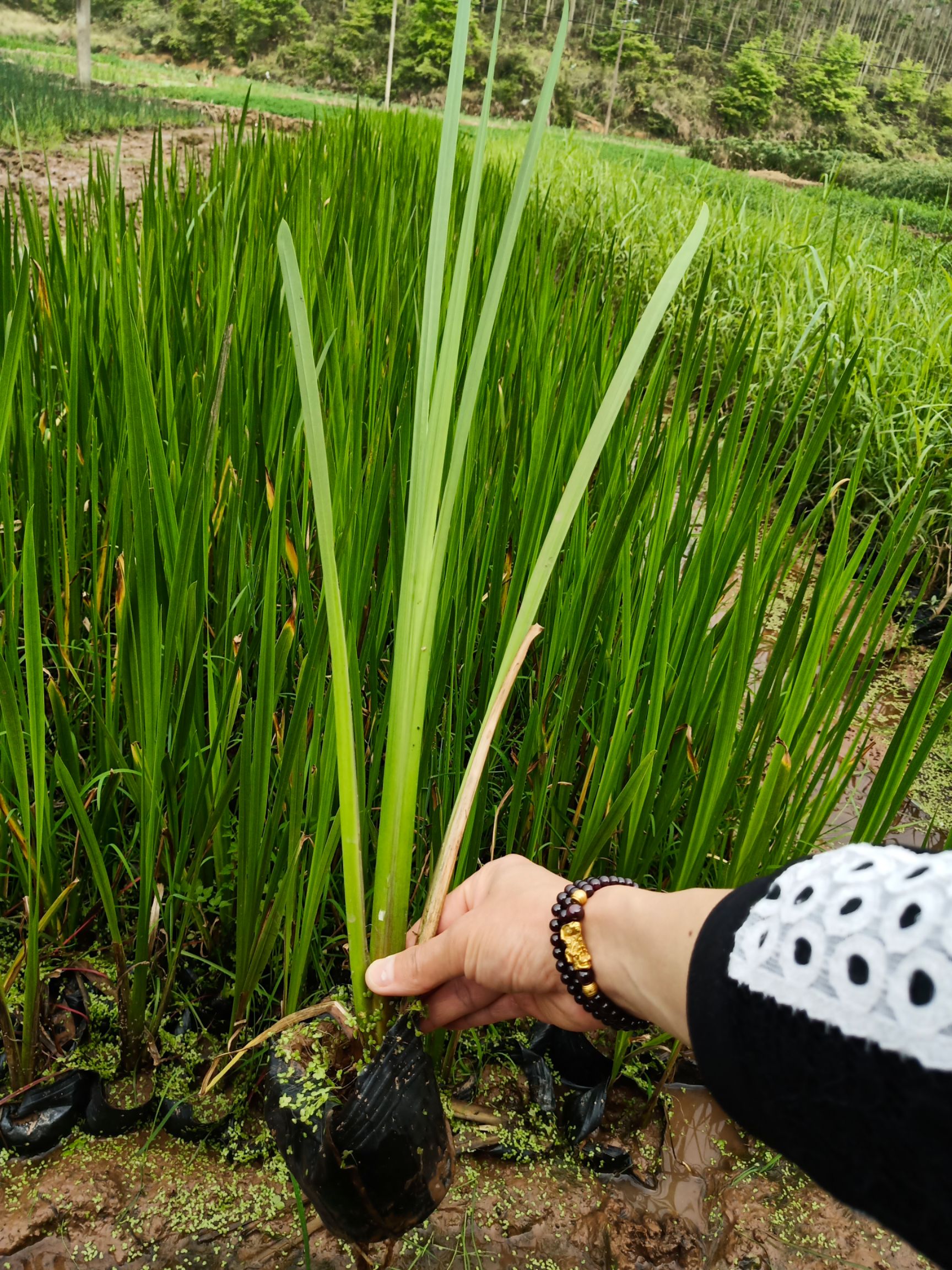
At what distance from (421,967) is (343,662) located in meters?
0.26

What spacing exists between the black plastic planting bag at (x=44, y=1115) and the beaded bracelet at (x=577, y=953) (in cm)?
54

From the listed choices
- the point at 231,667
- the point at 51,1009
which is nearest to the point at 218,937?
the point at 51,1009

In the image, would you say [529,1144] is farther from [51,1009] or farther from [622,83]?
[622,83]

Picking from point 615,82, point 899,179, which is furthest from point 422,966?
point 615,82

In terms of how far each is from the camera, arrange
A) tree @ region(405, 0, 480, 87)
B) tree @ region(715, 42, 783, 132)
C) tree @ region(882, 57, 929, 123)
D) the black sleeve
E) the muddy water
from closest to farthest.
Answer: the black sleeve → the muddy water → tree @ region(405, 0, 480, 87) → tree @ region(882, 57, 929, 123) → tree @ region(715, 42, 783, 132)

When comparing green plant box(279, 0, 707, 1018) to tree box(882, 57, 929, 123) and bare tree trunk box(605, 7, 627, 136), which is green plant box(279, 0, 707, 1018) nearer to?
bare tree trunk box(605, 7, 627, 136)

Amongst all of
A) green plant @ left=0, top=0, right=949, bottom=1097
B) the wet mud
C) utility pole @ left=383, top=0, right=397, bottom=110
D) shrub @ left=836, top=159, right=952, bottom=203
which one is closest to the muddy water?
the wet mud

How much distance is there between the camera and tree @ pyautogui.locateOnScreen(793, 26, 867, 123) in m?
27.1

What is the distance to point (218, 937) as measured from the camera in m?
0.90

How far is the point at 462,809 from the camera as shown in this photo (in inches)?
25.4

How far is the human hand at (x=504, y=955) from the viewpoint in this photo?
605 mm

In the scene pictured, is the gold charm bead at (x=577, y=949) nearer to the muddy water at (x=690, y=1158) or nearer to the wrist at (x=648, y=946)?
the wrist at (x=648, y=946)

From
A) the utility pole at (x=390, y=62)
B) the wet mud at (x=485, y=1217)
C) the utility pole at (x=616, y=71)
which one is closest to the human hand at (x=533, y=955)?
the wet mud at (x=485, y=1217)

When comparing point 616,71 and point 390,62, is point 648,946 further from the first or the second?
point 616,71
